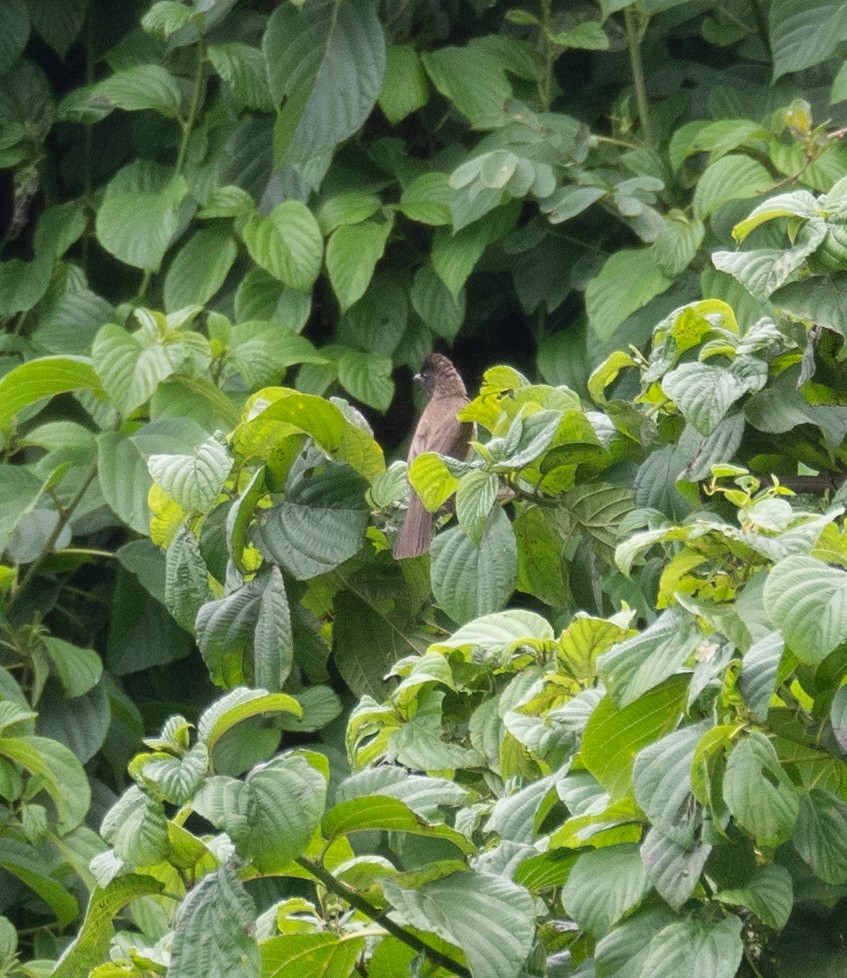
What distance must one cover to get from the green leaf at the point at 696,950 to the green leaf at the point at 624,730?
97 mm

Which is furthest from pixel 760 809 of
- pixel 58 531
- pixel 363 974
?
pixel 58 531

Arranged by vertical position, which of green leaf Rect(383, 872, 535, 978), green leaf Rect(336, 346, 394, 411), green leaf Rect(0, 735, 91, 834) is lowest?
green leaf Rect(0, 735, 91, 834)

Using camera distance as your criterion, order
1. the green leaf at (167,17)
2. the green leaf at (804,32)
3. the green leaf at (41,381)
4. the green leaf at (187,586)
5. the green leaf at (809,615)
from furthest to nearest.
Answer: the green leaf at (167,17), the green leaf at (804,32), the green leaf at (41,381), the green leaf at (187,586), the green leaf at (809,615)

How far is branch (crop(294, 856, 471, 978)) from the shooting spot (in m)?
1.03

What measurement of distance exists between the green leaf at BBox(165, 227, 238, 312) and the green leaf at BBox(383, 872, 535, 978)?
214 cm

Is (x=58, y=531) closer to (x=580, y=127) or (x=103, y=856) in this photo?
(x=580, y=127)

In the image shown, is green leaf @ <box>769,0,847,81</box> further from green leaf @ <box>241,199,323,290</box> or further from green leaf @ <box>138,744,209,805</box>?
green leaf @ <box>138,744,209,805</box>

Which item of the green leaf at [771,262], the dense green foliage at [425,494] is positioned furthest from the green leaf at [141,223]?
the green leaf at [771,262]

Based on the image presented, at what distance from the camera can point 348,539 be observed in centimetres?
149

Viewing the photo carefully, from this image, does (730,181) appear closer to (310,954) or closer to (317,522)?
(317,522)

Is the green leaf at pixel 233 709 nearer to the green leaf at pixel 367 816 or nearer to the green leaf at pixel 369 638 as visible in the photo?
the green leaf at pixel 367 816

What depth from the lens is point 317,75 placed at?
2.70 metres

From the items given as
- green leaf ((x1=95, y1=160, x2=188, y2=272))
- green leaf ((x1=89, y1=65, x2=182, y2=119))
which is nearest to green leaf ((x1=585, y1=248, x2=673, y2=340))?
green leaf ((x1=95, y1=160, x2=188, y2=272))

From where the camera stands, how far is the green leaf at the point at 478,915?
0.99 m
